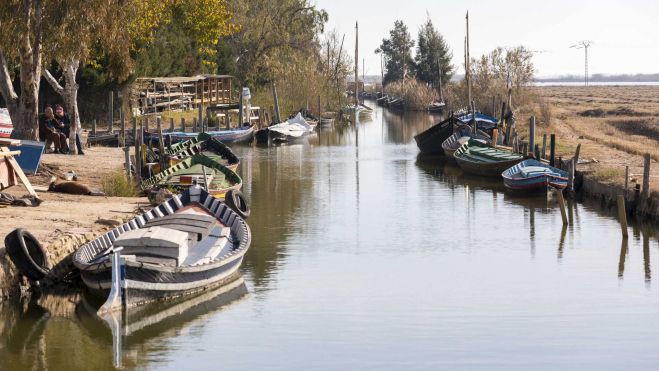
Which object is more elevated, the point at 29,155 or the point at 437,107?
the point at 437,107

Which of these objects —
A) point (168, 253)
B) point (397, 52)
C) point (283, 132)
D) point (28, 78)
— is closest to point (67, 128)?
point (28, 78)

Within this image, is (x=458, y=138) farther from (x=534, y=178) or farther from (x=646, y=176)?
(x=646, y=176)

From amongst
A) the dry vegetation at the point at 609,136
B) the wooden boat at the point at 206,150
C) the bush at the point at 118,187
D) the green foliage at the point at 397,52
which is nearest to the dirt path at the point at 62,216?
the bush at the point at 118,187

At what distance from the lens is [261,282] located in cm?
2347

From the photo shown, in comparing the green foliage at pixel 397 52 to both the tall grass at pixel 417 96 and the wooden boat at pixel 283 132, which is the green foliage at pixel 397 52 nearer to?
the tall grass at pixel 417 96

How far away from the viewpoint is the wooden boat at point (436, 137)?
53.2m

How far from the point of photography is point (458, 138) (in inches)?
2010

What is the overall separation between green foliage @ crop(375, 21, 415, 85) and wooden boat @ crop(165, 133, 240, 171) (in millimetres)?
94928

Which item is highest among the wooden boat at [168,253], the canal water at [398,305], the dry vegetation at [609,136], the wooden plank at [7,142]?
the wooden plank at [7,142]

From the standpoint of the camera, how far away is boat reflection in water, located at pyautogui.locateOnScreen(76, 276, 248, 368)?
1902 cm

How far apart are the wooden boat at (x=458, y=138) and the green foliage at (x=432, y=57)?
71970 millimetres

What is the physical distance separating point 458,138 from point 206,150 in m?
13.1

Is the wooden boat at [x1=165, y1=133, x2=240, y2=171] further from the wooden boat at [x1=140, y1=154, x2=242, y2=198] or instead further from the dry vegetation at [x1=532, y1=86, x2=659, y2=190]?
the dry vegetation at [x1=532, y1=86, x2=659, y2=190]

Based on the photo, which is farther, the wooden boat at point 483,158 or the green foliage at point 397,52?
the green foliage at point 397,52
